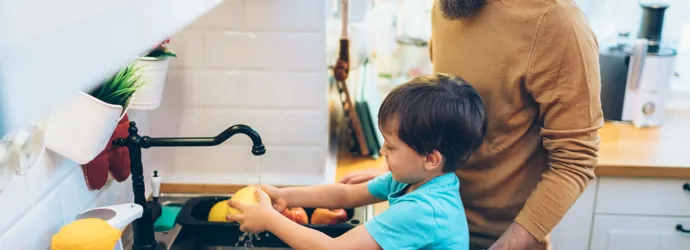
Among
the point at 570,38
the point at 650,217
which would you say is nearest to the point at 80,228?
the point at 570,38

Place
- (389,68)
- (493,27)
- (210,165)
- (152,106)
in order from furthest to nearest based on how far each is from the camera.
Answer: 1. (389,68)
2. (210,165)
3. (152,106)
4. (493,27)

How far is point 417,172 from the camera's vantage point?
3.61ft

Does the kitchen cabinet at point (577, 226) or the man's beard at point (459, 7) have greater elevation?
the man's beard at point (459, 7)

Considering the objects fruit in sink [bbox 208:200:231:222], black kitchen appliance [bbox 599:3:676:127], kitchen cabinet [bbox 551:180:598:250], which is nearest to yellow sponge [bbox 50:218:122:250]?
fruit in sink [bbox 208:200:231:222]

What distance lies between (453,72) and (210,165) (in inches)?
29.0

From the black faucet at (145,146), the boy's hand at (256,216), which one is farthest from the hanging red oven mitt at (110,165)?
the boy's hand at (256,216)

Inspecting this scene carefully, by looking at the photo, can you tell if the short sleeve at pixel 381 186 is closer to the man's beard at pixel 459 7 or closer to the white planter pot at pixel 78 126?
→ the man's beard at pixel 459 7

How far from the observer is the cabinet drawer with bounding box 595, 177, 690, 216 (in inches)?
69.1

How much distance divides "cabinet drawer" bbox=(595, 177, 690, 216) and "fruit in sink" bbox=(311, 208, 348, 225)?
29.5 inches

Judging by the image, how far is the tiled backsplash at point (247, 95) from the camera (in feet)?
5.14

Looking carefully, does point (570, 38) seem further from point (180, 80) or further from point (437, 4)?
point (180, 80)

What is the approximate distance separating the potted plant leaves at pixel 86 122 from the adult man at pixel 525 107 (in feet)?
1.94

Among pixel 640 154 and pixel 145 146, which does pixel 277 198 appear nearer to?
pixel 145 146

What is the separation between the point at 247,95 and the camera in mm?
1623
